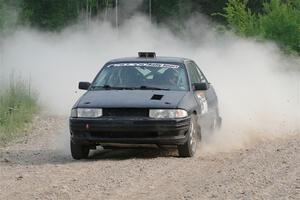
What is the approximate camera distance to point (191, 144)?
10312mm

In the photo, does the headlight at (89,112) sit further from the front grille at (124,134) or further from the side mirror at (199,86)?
the side mirror at (199,86)

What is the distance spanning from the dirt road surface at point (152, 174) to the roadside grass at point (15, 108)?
191cm

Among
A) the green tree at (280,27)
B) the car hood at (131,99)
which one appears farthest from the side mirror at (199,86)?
the green tree at (280,27)

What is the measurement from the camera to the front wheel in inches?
400

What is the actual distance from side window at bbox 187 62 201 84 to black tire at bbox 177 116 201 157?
3.22ft

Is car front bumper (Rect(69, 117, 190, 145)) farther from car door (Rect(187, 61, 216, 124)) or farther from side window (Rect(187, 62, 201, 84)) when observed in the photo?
side window (Rect(187, 62, 201, 84))

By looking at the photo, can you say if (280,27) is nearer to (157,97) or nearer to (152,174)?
(157,97)

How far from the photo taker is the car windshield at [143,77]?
1092cm

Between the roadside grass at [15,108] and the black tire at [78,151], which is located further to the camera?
the roadside grass at [15,108]

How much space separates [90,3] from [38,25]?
5.14 metres

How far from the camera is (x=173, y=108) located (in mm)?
9922

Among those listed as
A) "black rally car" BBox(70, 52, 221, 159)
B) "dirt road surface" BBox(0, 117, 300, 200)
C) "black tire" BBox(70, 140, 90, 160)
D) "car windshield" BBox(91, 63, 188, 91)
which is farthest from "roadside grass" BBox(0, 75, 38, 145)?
"black rally car" BBox(70, 52, 221, 159)

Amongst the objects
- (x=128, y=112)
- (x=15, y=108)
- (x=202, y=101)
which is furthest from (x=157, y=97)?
(x=15, y=108)

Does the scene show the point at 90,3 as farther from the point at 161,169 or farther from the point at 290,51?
the point at 161,169
